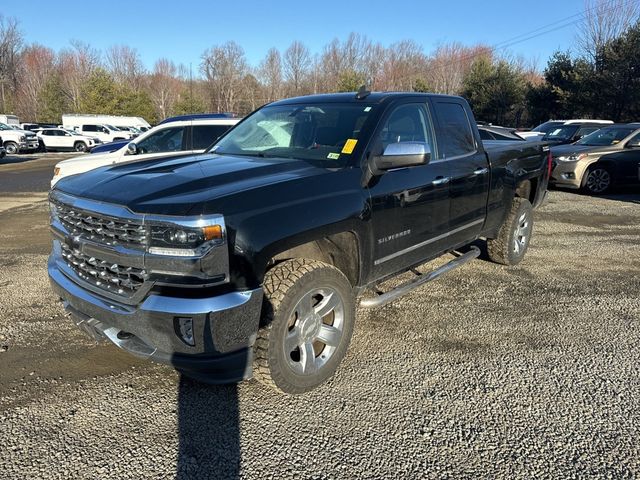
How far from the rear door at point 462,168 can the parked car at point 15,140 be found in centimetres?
3160

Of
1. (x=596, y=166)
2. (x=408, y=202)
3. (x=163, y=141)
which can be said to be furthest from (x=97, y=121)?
(x=408, y=202)

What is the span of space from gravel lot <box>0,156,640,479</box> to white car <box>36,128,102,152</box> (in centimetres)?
3134

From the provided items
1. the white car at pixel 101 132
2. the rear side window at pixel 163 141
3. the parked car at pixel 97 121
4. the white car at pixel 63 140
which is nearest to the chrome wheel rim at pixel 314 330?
the rear side window at pixel 163 141

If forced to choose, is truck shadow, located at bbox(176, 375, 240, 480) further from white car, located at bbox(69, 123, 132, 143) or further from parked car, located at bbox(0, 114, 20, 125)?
parked car, located at bbox(0, 114, 20, 125)

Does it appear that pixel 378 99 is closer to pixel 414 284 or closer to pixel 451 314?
pixel 414 284

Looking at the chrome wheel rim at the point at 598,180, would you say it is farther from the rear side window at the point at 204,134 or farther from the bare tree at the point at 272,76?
the bare tree at the point at 272,76

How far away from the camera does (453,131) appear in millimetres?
4523

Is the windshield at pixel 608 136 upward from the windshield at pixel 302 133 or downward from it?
upward

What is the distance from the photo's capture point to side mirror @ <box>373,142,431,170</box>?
329 cm

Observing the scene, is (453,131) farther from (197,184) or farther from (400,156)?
(197,184)

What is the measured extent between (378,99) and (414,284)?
1.49m

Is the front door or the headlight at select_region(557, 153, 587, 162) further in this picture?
the headlight at select_region(557, 153, 587, 162)

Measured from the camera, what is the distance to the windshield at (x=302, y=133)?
359 centimetres

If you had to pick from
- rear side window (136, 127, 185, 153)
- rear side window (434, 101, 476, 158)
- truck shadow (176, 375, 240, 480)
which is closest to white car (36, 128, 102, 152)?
rear side window (136, 127, 185, 153)
